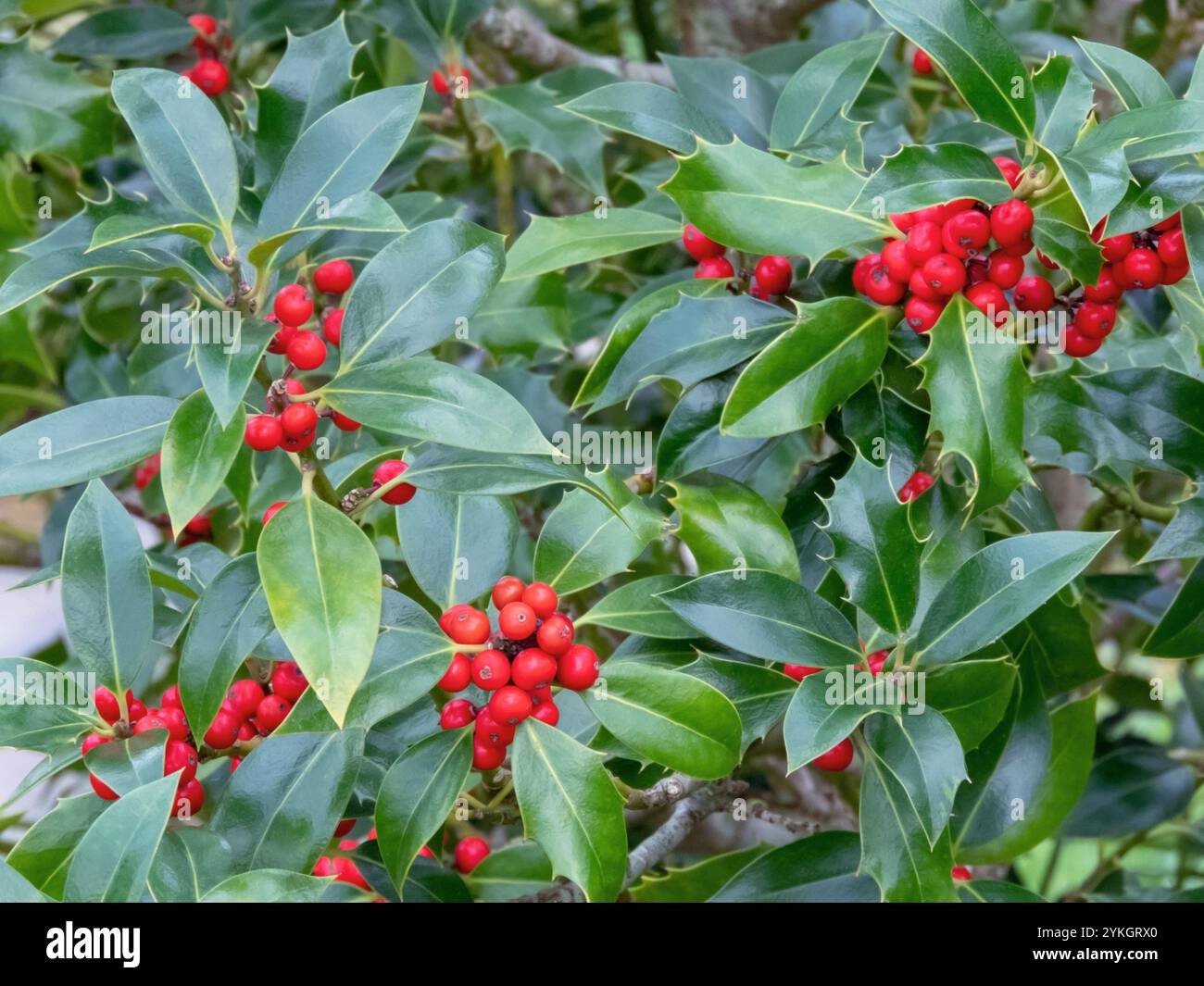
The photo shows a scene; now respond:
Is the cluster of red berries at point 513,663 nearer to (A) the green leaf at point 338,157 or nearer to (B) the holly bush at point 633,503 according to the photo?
(B) the holly bush at point 633,503

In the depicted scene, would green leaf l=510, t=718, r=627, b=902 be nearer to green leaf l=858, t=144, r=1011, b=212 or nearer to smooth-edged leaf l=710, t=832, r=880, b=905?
smooth-edged leaf l=710, t=832, r=880, b=905

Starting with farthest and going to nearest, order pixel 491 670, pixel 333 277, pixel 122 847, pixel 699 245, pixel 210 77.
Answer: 1. pixel 210 77
2. pixel 333 277
3. pixel 699 245
4. pixel 491 670
5. pixel 122 847

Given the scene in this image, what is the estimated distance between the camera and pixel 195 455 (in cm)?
88

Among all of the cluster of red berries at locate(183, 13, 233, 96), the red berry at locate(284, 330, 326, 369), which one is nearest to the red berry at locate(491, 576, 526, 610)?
the red berry at locate(284, 330, 326, 369)

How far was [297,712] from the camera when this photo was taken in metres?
0.93

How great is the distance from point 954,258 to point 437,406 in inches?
16.5

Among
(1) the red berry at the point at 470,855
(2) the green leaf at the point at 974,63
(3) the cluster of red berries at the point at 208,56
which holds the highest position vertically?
(2) the green leaf at the point at 974,63

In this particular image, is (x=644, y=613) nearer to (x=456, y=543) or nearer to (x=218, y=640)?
(x=456, y=543)

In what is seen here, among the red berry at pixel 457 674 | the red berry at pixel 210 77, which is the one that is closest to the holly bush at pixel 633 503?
the red berry at pixel 457 674

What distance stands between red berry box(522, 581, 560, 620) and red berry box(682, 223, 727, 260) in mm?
365

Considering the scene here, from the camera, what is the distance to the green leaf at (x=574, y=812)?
0.90m

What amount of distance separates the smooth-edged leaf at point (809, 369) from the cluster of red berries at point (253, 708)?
408 mm

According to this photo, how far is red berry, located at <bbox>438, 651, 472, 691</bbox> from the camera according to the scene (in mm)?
942

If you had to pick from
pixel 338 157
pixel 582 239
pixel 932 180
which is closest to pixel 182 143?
pixel 338 157
